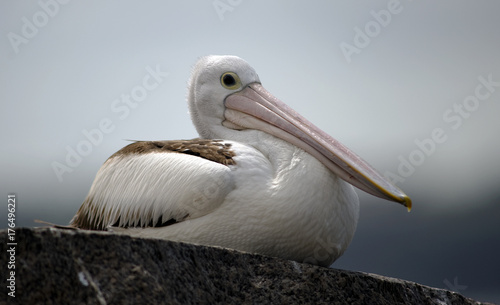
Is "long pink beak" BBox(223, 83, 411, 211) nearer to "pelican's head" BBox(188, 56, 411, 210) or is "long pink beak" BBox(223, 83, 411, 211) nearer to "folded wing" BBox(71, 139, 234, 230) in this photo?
"pelican's head" BBox(188, 56, 411, 210)

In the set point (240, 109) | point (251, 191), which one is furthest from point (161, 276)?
point (240, 109)

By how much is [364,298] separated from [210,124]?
1.86 m

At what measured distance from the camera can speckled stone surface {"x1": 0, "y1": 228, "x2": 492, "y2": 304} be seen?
2.57 metres

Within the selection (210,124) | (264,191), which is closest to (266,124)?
(210,124)

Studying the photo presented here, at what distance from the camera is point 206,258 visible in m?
3.04

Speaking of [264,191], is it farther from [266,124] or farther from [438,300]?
[438,300]

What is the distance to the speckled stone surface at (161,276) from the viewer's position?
2.57m

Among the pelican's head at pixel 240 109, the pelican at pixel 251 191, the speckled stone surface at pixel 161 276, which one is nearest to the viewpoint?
the speckled stone surface at pixel 161 276

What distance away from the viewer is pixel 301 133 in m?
3.97

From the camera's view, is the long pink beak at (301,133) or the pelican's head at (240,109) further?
the pelican's head at (240,109)

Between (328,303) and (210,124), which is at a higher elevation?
(210,124)

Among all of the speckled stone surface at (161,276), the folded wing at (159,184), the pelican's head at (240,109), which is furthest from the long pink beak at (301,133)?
the speckled stone surface at (161,276)

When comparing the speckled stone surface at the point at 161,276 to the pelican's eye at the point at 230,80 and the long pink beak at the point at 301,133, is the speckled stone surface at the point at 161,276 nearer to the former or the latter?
the long pink beak at the point at 301,133

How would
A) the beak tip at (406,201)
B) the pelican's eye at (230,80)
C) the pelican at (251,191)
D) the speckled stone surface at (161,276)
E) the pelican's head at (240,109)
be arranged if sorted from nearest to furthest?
the speckled stone surface at (161,276), the beak tip at (406,201), the pelican at (251,191), the pelican's head at (240,109), the pelican's eye at (230,80)
